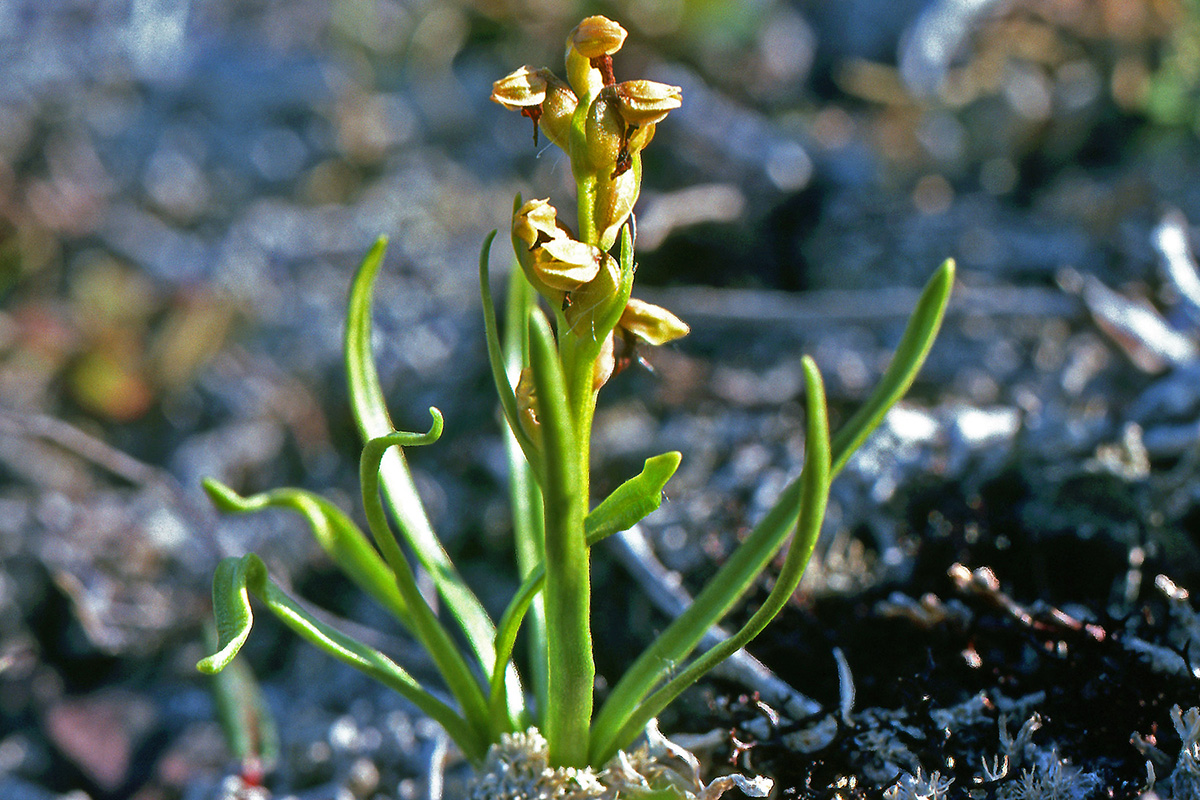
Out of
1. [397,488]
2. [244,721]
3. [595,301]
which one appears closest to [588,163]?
[595,301]

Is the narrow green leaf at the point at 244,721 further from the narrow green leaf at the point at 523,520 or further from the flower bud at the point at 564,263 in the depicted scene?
the flower bud at the point at 564,263

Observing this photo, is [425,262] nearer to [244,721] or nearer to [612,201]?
[244,721]

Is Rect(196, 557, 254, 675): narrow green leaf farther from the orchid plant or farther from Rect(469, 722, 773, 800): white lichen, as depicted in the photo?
Rect(469, 722, 773, 800): white lichen

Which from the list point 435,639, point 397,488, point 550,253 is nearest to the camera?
point 550,253

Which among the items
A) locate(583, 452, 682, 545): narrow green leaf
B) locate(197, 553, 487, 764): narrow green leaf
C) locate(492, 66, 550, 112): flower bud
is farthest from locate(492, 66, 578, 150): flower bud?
locate(197, 553, 487, 764): narrow green leaf

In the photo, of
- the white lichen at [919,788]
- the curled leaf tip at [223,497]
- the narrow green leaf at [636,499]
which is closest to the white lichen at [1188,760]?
the white lichen at [919,788]

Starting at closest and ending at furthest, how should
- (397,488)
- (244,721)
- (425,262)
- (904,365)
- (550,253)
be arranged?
(550,253) → (904,365) → (397,488) → (244,721) → (425,262)
